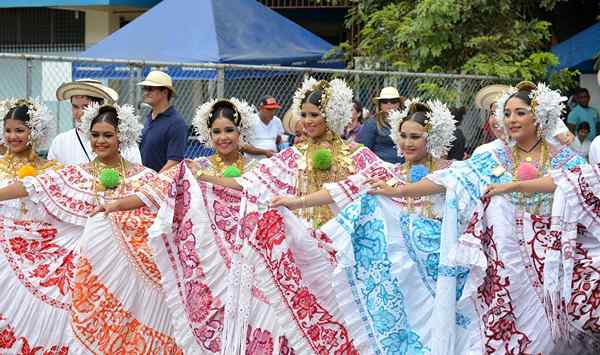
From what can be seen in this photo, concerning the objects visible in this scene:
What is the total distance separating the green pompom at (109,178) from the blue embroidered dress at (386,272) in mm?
1429

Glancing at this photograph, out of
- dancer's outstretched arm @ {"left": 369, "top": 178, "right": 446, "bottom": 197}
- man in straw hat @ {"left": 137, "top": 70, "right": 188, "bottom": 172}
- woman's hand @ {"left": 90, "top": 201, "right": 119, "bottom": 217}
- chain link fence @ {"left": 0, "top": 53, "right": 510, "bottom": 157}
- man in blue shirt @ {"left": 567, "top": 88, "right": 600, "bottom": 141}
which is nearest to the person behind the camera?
dancer's outstretched arm @ {"left": 369, "top": 178, "right": 446, "bottom": 197}

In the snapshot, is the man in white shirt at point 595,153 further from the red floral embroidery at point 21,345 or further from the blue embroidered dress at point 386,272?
the red floral embroidery at point 21,345

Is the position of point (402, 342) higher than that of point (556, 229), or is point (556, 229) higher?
point (556, 229)

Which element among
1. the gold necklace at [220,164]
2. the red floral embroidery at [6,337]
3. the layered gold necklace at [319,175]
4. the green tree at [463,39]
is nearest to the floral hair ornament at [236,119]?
the gold necklace at [220,164]

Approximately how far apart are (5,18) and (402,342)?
1828 cm

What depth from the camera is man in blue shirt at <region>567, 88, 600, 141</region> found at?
14758 millimetres

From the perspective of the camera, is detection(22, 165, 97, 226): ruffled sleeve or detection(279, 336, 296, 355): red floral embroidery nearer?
detection(279, 336, 296, 355): red floral embroidery

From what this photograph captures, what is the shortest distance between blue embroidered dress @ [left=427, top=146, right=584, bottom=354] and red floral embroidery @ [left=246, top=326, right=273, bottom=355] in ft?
3.33

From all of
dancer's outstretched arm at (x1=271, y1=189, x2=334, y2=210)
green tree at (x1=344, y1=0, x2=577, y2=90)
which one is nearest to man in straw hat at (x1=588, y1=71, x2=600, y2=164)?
dancer's outstretched arm at (x1=271, y1=189, x2=334, y2=210)

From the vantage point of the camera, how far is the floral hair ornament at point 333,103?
26.0ft

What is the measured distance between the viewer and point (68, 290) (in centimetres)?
817

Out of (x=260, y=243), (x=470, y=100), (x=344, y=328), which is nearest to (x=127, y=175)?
(x=260, y=243)

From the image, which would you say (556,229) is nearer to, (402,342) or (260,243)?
(402,342)

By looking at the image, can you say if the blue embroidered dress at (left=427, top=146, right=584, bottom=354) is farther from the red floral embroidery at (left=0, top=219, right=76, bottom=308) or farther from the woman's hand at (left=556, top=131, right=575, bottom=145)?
the red floral embroidery at (left=0, top=219, right=76, bottom=308)
